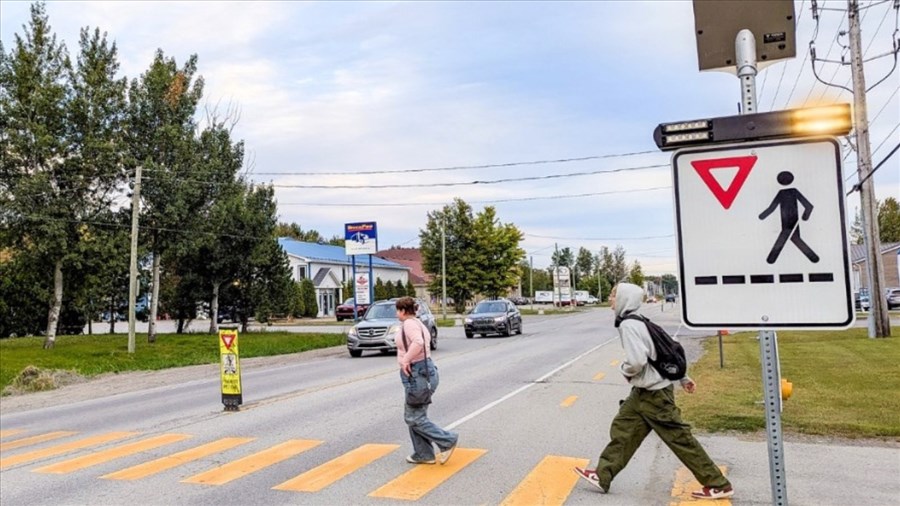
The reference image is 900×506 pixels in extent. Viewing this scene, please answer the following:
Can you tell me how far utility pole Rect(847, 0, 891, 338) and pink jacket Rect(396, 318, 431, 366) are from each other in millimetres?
20013

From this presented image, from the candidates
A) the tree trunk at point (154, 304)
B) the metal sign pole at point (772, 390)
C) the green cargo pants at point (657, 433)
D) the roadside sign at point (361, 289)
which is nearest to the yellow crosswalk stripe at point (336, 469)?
the green cargo pants at point (657, 433)

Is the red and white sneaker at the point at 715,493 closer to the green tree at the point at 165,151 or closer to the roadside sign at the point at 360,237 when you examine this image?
the green tree at the point at 165,151

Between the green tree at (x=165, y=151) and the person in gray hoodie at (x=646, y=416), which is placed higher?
the green tree at (x=165, y=151)

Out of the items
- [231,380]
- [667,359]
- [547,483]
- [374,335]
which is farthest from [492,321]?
[667,359]

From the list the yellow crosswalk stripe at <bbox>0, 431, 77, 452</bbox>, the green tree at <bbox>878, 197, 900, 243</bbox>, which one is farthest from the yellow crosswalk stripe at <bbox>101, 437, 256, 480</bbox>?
the green tree at <bbox>878, 197, 900, 243</bbox>

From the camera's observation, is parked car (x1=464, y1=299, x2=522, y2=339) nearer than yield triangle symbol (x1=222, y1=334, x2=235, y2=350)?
No

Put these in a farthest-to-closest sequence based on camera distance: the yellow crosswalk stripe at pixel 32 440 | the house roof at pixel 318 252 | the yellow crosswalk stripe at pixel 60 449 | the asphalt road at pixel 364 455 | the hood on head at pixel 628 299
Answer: the house roof at pixel 318 252, the yellow crosswalk stripe at pixel 32 440, the yellow crosswalk stripe at pixel 60 449, the asphalt road at pixel 364 455, the hood on head at pixel 628 299

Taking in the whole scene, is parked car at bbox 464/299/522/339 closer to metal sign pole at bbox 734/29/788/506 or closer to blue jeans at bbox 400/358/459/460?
blue jeans at bbox 400/358/459/460

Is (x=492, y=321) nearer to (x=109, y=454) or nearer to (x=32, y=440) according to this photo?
(x=32, y=440)

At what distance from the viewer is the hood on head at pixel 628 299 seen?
608 centimetres

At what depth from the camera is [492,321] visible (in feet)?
105

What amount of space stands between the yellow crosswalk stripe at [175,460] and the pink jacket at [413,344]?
2688 millimetres

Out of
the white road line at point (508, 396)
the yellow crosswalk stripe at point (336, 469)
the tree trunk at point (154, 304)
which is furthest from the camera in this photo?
the tree trunk at point (154, 304)

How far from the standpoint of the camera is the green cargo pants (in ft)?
19.0
